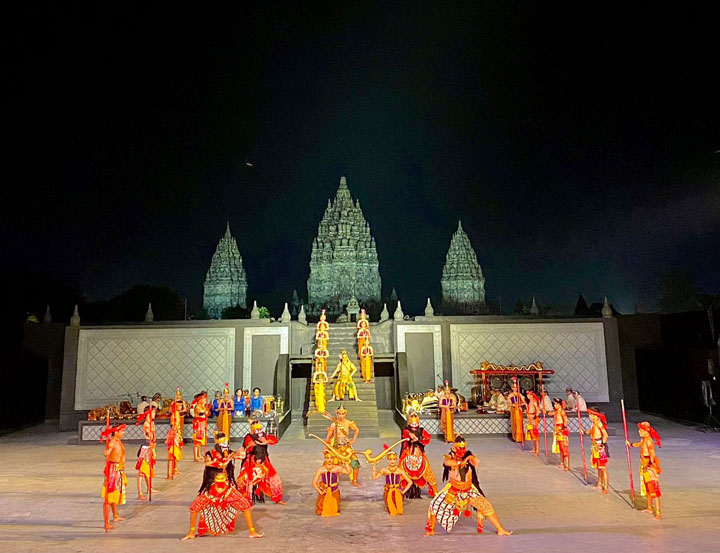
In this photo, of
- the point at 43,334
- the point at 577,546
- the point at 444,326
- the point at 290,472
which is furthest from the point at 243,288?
the point at 577,546

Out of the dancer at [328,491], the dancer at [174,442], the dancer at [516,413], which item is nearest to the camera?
the dancer at [328,491]

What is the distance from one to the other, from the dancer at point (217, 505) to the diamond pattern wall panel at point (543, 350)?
12.8m

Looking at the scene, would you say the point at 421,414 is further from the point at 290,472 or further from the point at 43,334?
the point at 43,334

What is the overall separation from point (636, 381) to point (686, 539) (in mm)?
14451

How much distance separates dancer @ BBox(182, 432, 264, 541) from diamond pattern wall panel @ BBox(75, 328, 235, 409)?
11971mm

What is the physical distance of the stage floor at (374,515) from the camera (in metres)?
6.04

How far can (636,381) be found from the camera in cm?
1903

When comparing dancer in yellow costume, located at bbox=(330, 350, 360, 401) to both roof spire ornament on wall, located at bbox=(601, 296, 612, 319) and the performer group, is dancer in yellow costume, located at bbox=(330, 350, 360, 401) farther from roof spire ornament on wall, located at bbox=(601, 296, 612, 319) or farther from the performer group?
roof spire ornament on wall, located at bbox=(601, 296, 612, 319)

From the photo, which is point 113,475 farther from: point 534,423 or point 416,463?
point 534,423

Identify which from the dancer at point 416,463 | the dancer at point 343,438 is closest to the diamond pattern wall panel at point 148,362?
the dancer at point 343,438

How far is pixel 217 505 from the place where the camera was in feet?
21.0

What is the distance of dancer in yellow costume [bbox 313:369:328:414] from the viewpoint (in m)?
15.9

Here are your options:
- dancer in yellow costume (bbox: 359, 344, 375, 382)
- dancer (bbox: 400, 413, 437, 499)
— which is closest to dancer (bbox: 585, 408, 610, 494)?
dancer (bbox: 400, 413, 437, 499)

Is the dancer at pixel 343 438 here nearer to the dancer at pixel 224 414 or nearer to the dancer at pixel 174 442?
the dancer at pixel 174 442
